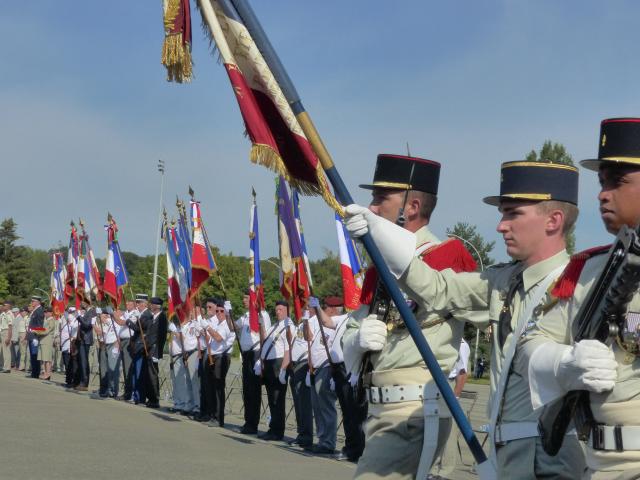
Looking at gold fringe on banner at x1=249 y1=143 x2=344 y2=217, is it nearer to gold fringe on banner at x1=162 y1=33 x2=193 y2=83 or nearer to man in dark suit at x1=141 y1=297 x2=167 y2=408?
gold fringe on banner at x1=162 y1=33 x2=193 y2=83

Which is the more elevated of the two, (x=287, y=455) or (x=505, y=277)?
(x=505, y=277)

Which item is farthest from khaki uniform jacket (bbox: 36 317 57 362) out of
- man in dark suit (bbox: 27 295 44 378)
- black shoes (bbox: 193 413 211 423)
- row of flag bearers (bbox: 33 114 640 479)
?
row of flag bearers (bbox: 33 114 640 479)

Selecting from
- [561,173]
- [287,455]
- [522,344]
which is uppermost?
[561,173]

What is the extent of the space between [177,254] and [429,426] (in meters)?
15.8

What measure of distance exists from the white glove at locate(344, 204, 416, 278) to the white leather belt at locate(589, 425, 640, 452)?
1326 millimetres

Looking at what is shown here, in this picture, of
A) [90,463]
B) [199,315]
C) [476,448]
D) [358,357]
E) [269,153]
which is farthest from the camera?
[199,315]

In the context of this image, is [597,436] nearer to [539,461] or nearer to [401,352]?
[539,461]

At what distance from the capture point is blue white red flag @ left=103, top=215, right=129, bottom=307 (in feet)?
80.8

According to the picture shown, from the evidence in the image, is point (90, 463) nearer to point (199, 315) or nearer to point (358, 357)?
point (358, 357)

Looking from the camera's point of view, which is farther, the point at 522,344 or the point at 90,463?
the point at 90,463

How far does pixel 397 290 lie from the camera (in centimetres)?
480

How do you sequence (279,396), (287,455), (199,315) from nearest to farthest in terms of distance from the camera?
(287,455) → (279,396) → (199,315)

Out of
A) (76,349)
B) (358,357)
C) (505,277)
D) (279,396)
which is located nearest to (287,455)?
(279,396)

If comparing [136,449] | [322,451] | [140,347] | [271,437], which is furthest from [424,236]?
[140,347]
